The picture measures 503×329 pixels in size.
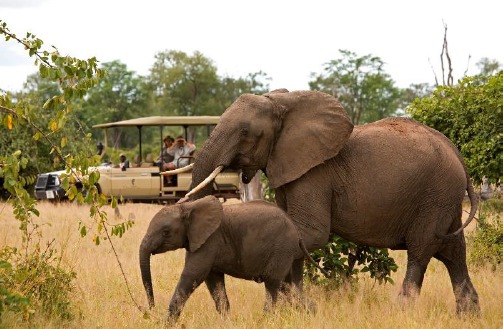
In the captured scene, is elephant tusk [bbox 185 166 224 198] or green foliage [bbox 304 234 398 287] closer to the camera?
elephant tusk [bbox 185 166 224 198]

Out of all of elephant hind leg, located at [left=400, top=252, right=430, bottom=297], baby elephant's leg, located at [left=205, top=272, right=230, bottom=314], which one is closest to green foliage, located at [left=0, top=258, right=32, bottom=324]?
baby elephant's leg, located at [left=205, top=272, right=230, bottom=314]

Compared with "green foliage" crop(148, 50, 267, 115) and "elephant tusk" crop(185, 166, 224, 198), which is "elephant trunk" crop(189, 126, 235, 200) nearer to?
"elephant tusk" crop(185, 166, 224, 198)

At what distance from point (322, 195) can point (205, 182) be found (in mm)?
1094

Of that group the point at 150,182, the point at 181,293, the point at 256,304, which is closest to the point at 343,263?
the point at 256,304

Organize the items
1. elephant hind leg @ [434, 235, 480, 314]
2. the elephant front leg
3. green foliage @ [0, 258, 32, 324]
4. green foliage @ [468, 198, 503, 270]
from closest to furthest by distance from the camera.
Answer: green foliage @ [0, 258, 32, 324], the elephant front leg, elephant hind leg @ [434, 235, 480, 314], green foliage @ [468, 198, 503, 270]

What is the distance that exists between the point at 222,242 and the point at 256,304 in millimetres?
1397

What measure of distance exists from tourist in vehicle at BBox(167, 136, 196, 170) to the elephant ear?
42.7 ft

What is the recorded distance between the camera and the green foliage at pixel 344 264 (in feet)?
31.1

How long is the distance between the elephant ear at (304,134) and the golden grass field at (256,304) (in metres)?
1.23

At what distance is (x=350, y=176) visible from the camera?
8.20m

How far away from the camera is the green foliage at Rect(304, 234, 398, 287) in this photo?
9.48 m

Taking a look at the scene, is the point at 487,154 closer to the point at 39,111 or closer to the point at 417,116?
the point at 417,116

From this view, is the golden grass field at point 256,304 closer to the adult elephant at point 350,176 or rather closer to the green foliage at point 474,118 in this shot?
the adult elephant at point 350,176

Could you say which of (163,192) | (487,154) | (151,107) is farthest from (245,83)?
(487,154)
